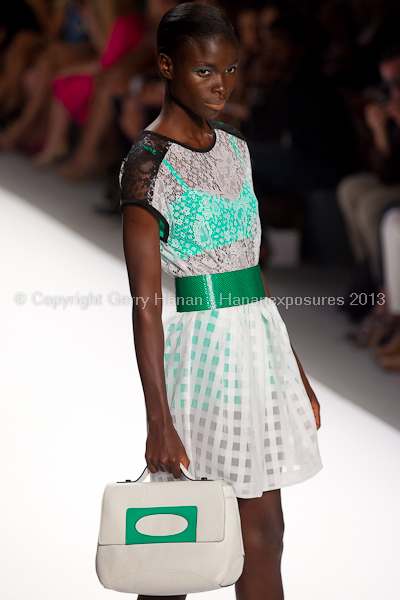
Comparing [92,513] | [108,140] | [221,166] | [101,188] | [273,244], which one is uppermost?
[108,140]

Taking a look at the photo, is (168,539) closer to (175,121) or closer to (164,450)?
(164,450)

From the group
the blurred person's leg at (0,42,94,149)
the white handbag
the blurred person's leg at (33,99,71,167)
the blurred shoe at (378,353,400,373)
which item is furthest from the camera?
the blurred person's leg at (0,42,94,149)

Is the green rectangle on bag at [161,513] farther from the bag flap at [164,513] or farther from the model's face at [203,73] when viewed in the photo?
the model's face at [203,73]

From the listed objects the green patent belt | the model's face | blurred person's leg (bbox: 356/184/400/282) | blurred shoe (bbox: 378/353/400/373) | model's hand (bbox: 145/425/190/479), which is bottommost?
model's hand (bbox: 145/425/190/479)

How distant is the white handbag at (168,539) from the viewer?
1.24 metres

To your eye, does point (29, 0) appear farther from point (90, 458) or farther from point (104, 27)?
point (90, 458)

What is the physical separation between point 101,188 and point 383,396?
10.3 ft

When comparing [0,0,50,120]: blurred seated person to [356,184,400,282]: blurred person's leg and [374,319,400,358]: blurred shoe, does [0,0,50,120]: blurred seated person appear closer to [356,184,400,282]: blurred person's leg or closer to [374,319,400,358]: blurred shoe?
[356,184,400,282]: blurred person's leg

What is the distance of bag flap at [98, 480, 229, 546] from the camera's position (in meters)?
1.24

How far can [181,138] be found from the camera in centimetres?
135

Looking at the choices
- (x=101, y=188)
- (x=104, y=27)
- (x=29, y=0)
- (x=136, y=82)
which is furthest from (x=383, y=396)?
(x=29, y=0)

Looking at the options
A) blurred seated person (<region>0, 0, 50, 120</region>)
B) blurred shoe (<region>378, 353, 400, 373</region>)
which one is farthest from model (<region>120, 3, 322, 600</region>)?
blurred seated person (<region>0, 0, 50, 120</region>)

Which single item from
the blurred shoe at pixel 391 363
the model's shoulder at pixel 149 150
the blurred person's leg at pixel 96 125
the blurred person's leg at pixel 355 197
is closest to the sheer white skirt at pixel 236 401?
the model's shoulder at pixel 149 150

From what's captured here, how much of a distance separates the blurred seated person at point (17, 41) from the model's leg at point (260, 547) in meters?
6.04
